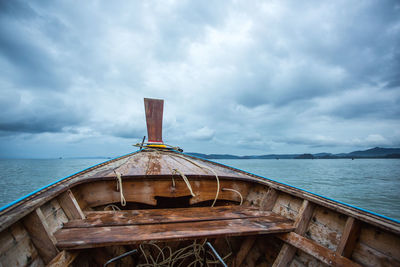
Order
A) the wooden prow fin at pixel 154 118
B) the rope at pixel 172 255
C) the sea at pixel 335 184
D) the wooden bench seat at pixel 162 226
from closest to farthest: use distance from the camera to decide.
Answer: the wooden bench seat at pixel 162 226, the rope at pixel 172 255, the wooden prow fin at pixel 154 118, the sea at pixel 335 184

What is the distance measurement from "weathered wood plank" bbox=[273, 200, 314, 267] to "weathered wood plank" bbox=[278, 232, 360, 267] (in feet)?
0.26

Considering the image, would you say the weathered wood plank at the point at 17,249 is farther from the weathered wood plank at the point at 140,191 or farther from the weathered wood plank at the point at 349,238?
the weathered wood plank at the point at 349,238

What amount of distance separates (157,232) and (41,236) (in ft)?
2.76

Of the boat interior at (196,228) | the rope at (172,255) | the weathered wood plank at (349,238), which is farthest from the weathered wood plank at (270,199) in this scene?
the weathered wood plank at (349,238)

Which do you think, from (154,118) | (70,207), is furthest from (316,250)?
(154,118)

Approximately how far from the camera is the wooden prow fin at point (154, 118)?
22.4 ft

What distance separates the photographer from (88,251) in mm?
1723

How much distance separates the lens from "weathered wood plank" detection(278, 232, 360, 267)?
135 cm

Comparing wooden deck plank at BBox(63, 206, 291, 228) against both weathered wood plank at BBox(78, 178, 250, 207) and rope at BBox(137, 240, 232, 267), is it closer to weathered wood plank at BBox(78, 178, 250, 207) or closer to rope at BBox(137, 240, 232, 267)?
weathered wood plank at BBox(78, 178, 250, 207)

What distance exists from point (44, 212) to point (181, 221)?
118cm

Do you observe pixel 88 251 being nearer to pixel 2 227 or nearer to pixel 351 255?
pixel 2 227

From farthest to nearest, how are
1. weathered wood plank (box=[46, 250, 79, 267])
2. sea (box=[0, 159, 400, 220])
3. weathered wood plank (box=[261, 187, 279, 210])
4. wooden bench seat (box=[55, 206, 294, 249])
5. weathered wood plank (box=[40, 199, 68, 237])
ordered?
sea (box=[0, 159, 400, 220]) < weathered wood plank (box=[261, 187, 279, 210]) < weathered wood plank (box=[40, 199, 68, 237]) < wooden bench seat (box=[55, 206, 294, 249]) < weathered wood plank (box=[46, 250, 79, 267])

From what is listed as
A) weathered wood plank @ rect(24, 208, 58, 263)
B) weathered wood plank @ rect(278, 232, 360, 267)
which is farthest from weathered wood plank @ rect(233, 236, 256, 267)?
weathered wood plank @ rect(24, 208, 58, 263)

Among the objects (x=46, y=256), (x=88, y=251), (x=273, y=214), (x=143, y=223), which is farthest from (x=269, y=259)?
(x=46, y=256)
